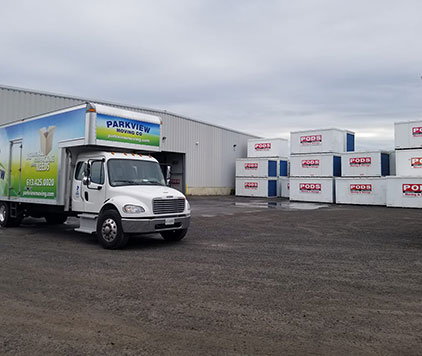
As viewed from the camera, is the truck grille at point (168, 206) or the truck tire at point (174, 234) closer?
the truck grille at point (168, 206)

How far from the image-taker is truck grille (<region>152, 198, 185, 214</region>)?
353 inches

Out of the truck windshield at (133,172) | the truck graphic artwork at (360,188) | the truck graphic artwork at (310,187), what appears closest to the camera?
the truck windshield at (133,172)

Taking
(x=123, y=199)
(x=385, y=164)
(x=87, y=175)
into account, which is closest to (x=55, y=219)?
(x=87, y=175)

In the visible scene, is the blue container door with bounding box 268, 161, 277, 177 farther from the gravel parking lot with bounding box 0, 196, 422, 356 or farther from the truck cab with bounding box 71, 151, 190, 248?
the truck cab with bounding box 71, 151, 190, 248

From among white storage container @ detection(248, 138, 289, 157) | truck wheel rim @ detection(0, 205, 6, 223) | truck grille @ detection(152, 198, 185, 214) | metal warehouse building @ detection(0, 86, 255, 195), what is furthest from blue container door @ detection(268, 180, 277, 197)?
truck grille @ detection(152, 198, 185, 214)

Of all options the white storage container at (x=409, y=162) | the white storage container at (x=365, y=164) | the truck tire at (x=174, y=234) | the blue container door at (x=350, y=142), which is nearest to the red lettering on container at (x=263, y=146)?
the blue container door at (x=350, y=142)

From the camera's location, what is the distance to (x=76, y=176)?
10.3 meters

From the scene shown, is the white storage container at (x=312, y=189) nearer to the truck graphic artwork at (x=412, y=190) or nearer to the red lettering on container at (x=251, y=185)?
the truck graphic artwork at (x=412, y=190)

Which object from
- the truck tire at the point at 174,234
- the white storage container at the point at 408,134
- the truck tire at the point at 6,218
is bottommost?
the truck tire at the point at 174,234

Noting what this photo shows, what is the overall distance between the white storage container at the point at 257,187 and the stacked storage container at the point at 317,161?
4.41 m

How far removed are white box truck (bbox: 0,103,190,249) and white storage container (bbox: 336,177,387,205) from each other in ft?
63.2

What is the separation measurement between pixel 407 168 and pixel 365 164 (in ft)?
9.98

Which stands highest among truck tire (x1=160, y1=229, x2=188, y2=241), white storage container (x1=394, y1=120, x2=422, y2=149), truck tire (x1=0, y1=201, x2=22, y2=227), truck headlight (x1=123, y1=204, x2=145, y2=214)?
white storage container (x1=394, y1=120, x2=422, y2=149)

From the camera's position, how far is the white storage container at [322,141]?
28.6 metres
